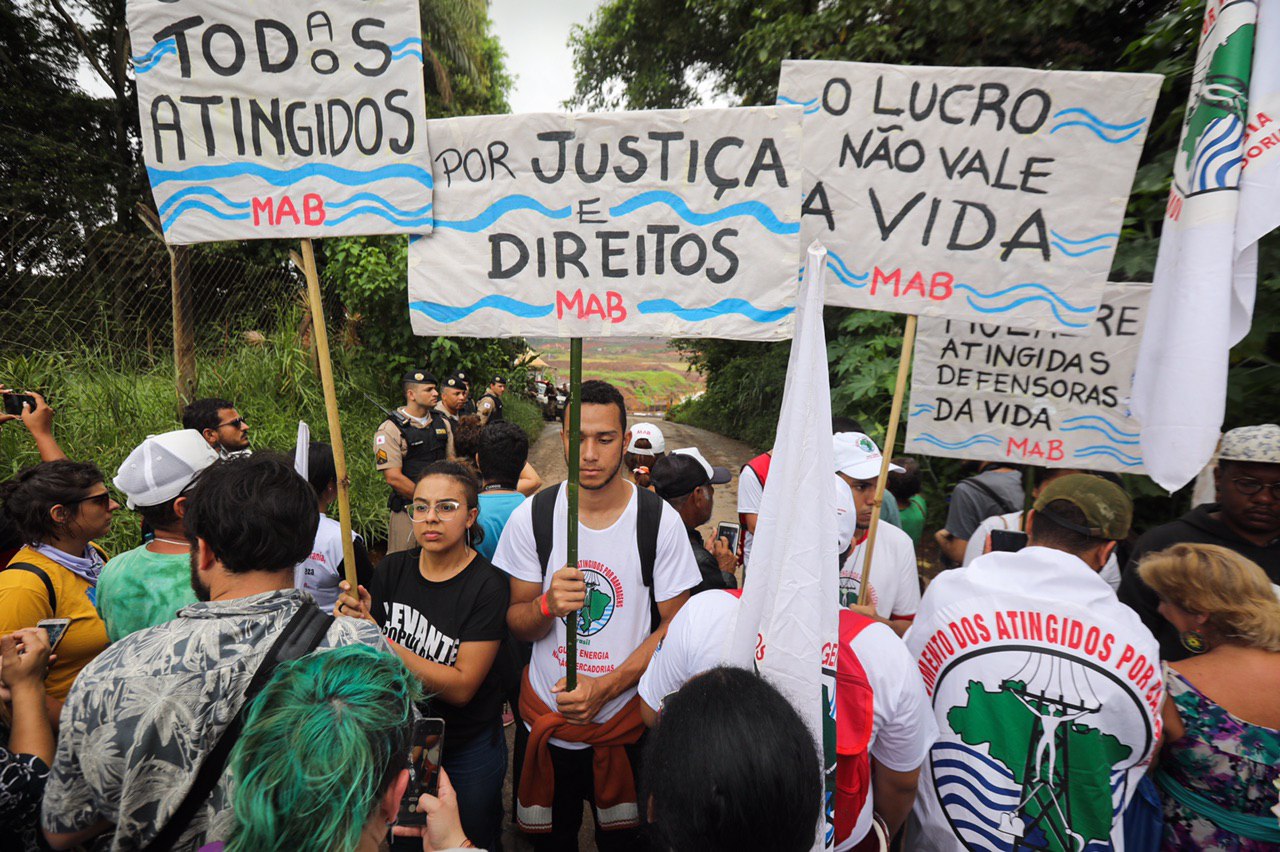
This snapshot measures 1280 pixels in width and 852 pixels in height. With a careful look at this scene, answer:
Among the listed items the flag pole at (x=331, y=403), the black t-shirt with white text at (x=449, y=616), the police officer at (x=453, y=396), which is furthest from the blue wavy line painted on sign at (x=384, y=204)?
the police officer at (x=453, y=396)

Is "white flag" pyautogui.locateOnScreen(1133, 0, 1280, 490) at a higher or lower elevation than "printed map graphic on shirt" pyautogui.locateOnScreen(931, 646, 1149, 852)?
higher

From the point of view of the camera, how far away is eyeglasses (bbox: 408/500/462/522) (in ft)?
7.55

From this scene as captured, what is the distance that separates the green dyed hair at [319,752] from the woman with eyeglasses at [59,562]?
4.93ft

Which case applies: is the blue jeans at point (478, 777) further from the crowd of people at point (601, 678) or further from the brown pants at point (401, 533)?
the brown pants at point (401, 533)

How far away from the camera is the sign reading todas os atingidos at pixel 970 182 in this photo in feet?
7.30

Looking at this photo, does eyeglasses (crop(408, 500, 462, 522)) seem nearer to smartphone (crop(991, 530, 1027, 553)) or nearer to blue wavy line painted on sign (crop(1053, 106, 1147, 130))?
smartphone (crop(991, 530, 1027, 553))

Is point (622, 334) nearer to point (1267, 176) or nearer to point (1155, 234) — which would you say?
point (1267, 176)

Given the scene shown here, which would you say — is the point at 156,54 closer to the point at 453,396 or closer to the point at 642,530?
the point at 642,530

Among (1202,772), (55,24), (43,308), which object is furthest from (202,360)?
(55,24)

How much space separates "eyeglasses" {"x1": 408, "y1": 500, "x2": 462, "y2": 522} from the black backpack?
0.30m

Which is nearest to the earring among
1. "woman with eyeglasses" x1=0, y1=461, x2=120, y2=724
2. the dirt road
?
"woman with eyeglasses" x1=0, y1=461, x2=120, y2=724

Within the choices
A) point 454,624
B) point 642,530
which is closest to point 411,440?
point 454,624

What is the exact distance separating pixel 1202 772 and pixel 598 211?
2.41 metres

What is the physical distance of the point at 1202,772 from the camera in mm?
1765
